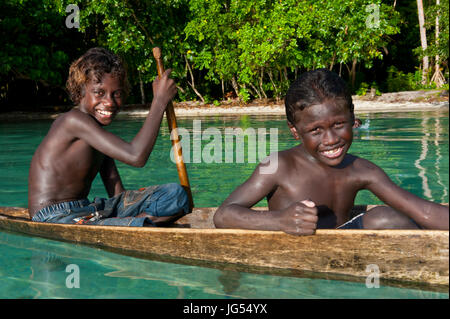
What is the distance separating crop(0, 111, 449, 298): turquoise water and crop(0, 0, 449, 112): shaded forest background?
2550mm

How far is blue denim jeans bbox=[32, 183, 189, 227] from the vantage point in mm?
3021

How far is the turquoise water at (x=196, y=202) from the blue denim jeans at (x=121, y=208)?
17 cm

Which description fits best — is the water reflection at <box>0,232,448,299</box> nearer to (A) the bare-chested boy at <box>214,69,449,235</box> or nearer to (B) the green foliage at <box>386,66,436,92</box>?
(A) the bare-chested boy at <box>214,69,449,235</box>

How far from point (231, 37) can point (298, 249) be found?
9851 millimetres

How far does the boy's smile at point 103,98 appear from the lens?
2.97 m

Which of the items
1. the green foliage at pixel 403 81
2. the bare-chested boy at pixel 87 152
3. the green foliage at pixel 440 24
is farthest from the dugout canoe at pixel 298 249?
the green foliage at pixel 403 81

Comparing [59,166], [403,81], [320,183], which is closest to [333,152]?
[320,183]

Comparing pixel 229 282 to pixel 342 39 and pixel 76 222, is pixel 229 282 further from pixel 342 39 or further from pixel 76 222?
pixel 342 39

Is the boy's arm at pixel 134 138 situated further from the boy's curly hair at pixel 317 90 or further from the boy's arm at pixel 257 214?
the boy's curly hair at pixel 317 90

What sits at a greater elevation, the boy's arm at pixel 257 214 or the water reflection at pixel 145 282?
the boy's arm at pixel 257 214

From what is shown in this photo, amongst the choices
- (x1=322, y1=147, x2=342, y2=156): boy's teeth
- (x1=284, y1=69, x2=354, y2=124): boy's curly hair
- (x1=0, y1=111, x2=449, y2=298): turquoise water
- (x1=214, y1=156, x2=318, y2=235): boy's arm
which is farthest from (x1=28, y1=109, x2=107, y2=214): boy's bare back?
(x1=322, y1=147, x2=342, y2=156): boy's teeth

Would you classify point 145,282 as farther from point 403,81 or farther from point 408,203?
point 403,81

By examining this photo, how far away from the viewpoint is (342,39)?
11.2 m

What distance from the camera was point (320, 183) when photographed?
7.94 ft
